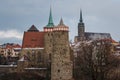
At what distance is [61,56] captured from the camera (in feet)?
127

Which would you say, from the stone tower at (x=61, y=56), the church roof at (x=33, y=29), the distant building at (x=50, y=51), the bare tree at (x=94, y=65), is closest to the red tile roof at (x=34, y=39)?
the distant building at (x=50, y=51)

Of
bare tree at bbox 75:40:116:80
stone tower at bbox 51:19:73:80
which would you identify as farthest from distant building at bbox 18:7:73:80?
bare tree at bbox 75:40:116:80

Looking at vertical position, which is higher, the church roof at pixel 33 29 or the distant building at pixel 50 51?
the church roof at pixel 33 29

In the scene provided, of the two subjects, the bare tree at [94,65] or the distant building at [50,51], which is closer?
the distant building at [50,51]

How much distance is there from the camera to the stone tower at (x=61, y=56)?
127ft

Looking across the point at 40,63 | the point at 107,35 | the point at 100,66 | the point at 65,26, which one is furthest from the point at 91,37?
the point at 65,26

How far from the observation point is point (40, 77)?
156ft

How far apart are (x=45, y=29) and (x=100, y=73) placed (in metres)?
23.0

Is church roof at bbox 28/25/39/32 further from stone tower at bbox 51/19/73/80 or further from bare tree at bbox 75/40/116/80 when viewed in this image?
stone tower at bbox 51/19/73/80

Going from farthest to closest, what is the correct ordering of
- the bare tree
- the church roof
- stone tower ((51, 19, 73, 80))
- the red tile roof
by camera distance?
the church roof < the red tile roof < the bare tree < stone tower ((51, 19, 73, 80))

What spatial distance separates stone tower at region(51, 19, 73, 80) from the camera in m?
38.6

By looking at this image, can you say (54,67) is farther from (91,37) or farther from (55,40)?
(91,37)

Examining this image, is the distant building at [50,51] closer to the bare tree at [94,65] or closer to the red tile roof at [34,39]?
the red tile roof at [34,39]

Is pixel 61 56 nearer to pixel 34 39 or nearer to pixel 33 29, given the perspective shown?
pixel 34 39
